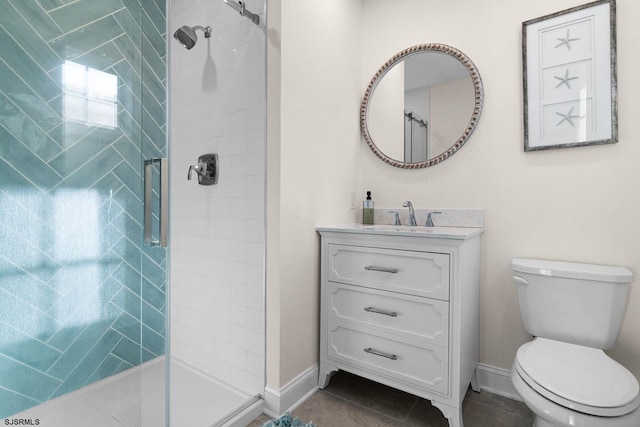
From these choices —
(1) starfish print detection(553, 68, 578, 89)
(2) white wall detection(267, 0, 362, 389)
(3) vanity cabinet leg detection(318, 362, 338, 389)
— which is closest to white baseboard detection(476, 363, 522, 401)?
(3) vanity cabinet leg detection(318, 362, 338, 389)

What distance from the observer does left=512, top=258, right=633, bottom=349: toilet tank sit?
1364 millimetres

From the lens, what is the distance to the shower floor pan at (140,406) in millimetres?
1126

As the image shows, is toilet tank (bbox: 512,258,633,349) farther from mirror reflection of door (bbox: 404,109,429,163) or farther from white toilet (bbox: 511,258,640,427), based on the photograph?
mirror reflection of door (bbox: 404,109,429,163)

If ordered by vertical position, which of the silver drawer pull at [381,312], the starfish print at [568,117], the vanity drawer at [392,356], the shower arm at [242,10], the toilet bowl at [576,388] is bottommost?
the vanity drawer at [392,356]

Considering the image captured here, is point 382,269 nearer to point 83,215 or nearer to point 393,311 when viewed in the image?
point 393,311

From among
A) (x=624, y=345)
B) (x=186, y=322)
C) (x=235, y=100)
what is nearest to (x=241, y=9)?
(x=235, y=100)

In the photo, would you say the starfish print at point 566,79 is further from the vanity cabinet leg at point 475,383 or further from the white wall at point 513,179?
the vanity cabinet leg at point 475,383

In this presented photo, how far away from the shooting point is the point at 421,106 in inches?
79.7

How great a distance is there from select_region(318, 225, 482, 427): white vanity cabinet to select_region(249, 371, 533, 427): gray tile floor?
12 centimetres

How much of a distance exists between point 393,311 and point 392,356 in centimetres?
22

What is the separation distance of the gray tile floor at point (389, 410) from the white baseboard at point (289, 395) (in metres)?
0.03

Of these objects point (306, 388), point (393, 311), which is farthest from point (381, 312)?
→ point (306, 388)

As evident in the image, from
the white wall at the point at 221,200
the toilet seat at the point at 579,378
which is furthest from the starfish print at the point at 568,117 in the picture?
the white wall at the point at 221,200

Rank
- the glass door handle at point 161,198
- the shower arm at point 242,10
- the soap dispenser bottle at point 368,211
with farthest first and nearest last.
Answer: the soap dispenser bottle at point 368,211
the shower arm at point 242,10
the glass door handle at point 161,198
